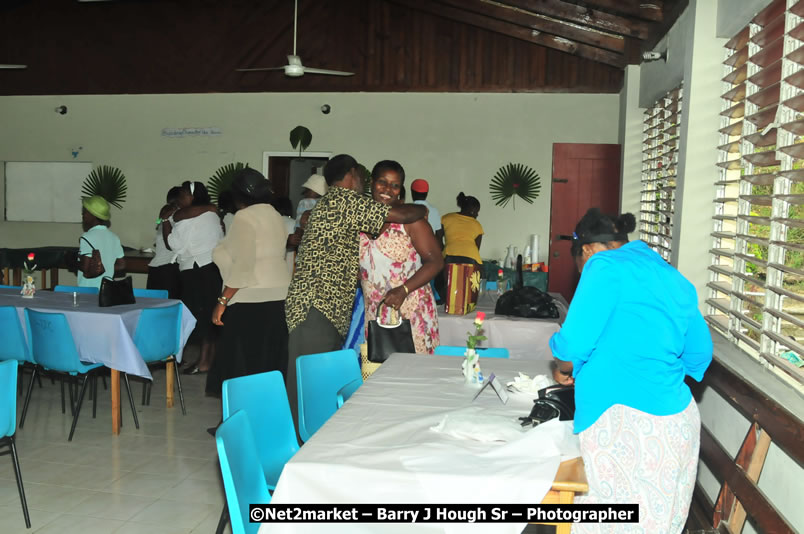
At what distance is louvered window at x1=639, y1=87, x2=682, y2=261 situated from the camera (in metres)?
5.17

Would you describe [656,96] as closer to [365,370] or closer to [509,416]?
[365,370]

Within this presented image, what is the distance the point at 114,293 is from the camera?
4.97m

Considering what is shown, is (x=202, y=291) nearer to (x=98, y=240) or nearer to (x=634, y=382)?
(x=98, y=240)

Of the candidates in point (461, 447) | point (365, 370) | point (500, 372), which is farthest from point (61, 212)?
point (461, 447)

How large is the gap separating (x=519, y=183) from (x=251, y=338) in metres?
5.34

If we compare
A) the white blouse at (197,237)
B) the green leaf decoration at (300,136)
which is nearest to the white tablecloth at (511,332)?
the white blouse at (197,237)

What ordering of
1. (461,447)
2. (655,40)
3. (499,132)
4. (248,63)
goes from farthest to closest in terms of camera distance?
(248,63) < (499,132) < (655,40) < (461,447)

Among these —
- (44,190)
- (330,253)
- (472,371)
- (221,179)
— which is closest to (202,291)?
(330,253)

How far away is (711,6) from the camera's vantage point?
155 inches

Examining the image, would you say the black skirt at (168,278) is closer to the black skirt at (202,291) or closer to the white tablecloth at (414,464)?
the black skirt at (202,291)

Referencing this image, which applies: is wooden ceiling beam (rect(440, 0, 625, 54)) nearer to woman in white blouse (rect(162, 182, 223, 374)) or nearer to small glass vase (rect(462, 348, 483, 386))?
woman in white blouse (rect(162, 182, 223, 374))

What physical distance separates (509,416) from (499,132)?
6866 millimetres

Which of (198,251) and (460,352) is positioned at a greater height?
(198,251)

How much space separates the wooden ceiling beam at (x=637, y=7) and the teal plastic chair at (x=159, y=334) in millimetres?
4211
